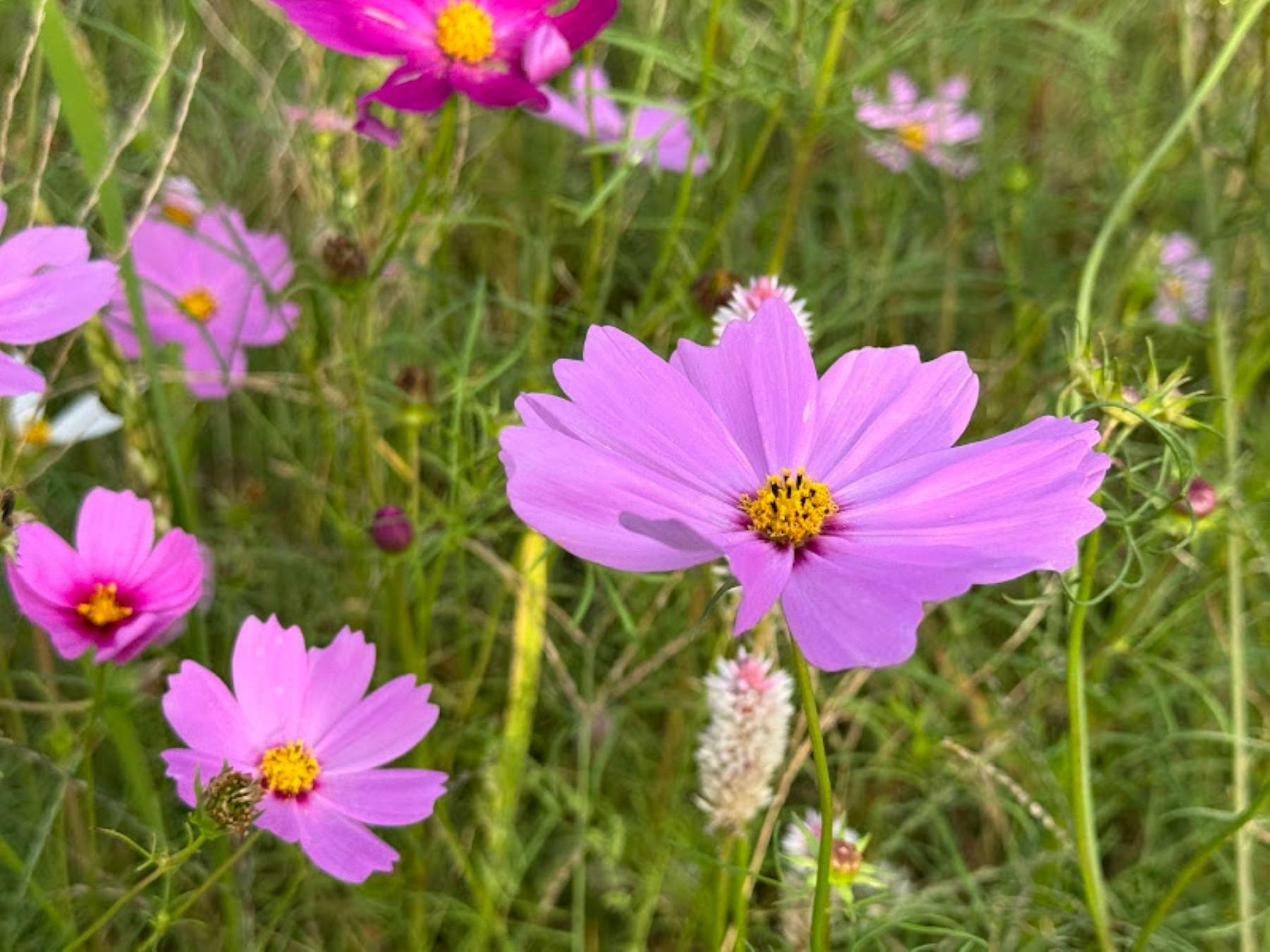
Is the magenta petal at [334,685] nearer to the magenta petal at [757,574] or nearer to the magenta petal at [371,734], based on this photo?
the magenta petal at [371,734]

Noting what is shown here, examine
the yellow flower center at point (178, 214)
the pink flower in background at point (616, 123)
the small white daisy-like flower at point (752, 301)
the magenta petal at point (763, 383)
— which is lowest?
the magenta petal at point (763, 383)

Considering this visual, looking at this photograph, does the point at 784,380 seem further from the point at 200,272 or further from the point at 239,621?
the point at 200,272

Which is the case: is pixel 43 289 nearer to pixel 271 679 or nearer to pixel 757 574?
pixel 271 679

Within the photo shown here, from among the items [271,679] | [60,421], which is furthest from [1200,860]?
[60,421]

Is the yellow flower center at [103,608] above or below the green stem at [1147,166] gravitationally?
below

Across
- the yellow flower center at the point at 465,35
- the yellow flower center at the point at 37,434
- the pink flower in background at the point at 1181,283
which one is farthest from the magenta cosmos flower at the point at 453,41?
the pink flower in background at the point at 1181,283

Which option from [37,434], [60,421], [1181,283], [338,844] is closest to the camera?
[338,844]
